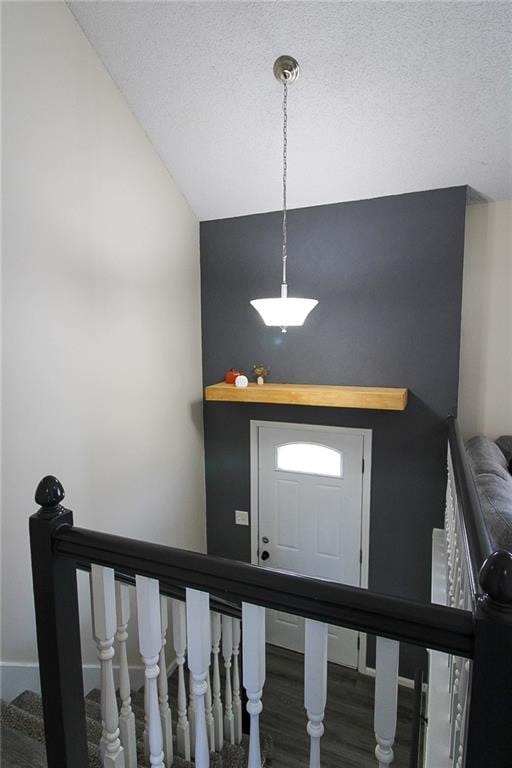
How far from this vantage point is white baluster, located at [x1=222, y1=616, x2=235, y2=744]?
6.81 feet

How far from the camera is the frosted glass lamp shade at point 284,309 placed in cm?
216

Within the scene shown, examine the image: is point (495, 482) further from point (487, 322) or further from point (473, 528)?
point (487, 322)

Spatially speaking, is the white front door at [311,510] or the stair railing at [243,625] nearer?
the stair railing at [243,625]

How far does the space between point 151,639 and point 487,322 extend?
10.7 feet

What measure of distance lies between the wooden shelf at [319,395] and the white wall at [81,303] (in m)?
0.53

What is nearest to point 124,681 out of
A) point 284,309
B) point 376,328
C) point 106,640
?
point 106,640

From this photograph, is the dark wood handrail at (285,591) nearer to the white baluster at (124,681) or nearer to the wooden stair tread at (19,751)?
the white baluster at (124,681)

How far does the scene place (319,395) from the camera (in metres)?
3.18

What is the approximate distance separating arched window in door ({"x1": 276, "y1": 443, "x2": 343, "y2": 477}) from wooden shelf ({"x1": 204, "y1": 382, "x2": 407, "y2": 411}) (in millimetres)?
555

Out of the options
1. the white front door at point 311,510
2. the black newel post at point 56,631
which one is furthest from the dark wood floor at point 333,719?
the black newel post at point 56,631

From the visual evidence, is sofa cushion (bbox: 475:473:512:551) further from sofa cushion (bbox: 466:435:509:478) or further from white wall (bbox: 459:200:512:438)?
white wall (bbox: 459:200:512:438)

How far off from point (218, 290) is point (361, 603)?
11.2 ft

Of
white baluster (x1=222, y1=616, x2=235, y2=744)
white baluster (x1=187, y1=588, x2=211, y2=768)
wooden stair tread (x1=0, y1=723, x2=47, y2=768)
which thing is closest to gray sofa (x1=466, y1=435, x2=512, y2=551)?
white baluster (x1=187, y1=588, x2=211, y2=768)

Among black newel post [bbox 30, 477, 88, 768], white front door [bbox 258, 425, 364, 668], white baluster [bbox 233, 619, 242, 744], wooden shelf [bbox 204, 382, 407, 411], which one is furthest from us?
white front door [bbox 258, 425, 364, 668]
